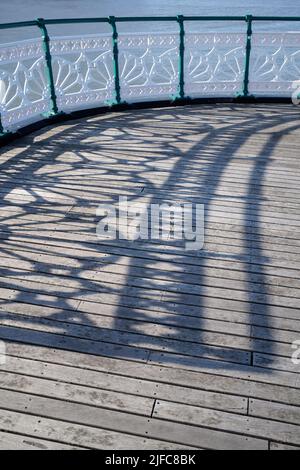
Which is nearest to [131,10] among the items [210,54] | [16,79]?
[210,54]

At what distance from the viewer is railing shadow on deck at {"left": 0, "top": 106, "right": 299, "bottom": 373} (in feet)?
11.4

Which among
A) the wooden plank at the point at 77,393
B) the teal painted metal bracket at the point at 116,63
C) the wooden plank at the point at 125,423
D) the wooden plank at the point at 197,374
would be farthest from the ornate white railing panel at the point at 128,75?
the wooden plank at the point at 125,423

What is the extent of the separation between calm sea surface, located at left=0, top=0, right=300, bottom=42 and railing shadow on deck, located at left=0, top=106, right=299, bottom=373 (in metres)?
29.3

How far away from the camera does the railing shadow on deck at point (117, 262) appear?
3.46 metres

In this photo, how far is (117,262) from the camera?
14.3ft

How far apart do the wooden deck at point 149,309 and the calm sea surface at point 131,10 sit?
99.5ft

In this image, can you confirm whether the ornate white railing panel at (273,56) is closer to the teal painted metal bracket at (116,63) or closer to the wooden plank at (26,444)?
the teal painted metal bracket at (116,63)

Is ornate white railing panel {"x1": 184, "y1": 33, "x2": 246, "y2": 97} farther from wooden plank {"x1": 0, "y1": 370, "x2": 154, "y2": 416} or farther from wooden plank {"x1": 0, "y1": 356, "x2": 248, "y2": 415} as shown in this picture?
wooden plank {"x1": 0, "y1": 370, "x2": 154, "y2": 416}

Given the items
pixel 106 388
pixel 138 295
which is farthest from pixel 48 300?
pixel 106 388

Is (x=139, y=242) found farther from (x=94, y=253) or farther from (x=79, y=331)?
(x=79, y=331)

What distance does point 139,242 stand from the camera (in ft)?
15.3
